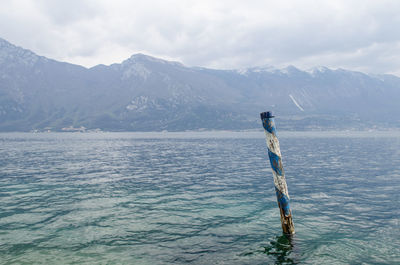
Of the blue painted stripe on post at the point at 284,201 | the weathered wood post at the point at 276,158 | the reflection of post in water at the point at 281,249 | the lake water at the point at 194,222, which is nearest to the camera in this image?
the reflection of post in water at the point at 281,249

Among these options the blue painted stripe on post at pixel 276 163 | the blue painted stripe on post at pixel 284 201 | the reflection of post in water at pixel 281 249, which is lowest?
the reflection of post in water at pixel 281 249

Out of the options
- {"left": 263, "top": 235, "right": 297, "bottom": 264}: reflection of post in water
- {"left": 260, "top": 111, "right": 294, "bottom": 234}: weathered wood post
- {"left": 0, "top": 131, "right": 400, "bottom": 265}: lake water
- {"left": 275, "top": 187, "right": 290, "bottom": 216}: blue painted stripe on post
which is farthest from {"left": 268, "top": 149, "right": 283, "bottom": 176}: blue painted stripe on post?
{"left": 0, "top": 131, "right": 400, "bottom": 265}: lake water

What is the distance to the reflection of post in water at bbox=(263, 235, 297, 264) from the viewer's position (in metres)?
12.5

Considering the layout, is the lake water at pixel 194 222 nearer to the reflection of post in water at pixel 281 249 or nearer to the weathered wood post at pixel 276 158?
the reflection of post in water at pixel 281 249

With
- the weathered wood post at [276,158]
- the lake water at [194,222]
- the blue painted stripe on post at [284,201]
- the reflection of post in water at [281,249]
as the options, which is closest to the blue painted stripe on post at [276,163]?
the weathered wood post at [276,158]

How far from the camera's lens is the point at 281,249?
13.7m

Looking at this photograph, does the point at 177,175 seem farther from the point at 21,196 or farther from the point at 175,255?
the point at 175,255

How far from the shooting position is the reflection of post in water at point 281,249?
41.1ft

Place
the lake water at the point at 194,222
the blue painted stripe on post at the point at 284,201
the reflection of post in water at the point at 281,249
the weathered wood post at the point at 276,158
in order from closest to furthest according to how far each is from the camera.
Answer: the reflection of post in water at the point at 281,249
the lake water at the point at 194,222
the weathered wood post at the point at 276,158
the blue painted stripe on post at the point at 284,201

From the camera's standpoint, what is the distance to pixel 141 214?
1997 cm

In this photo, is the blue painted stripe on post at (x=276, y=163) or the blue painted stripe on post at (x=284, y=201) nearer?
the blue painted stripe on post at (x=276, y=163)

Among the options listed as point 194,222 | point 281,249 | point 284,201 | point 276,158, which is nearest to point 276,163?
point 276,158

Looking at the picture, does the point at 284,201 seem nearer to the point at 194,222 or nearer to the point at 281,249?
the point at 281,249

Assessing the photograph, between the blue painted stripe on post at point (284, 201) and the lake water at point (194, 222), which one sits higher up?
the blue painted stripe on post at point (284, 201)
